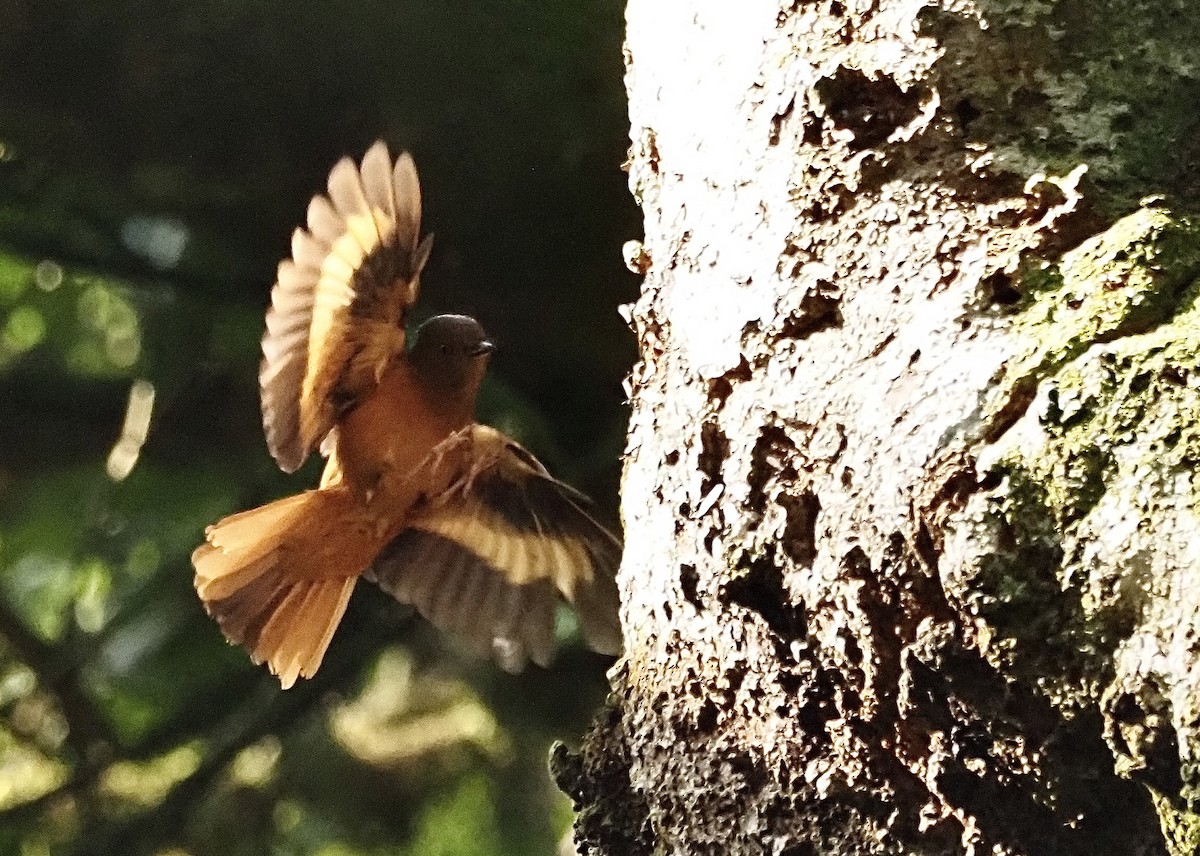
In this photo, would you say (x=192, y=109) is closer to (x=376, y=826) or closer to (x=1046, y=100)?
(x=376, y=826)

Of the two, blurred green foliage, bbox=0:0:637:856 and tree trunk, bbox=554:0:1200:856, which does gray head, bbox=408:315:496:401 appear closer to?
blurred green foliage, bbox=0:0:637:856

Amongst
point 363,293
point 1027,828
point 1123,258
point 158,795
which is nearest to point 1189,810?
point 1027,828

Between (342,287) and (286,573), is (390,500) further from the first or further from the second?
(342,287)

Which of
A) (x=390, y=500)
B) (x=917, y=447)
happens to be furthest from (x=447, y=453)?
(x=917, y=447)

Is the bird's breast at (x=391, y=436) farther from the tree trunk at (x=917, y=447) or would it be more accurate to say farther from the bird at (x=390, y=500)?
the tree trunk at (x=917, y=447)

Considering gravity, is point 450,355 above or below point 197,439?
above

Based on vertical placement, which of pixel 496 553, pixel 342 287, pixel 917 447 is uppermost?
pixel 917 447

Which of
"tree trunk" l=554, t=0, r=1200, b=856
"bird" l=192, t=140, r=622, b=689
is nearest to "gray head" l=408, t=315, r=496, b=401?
"bird" l=192, t=140, r=622, b=689
